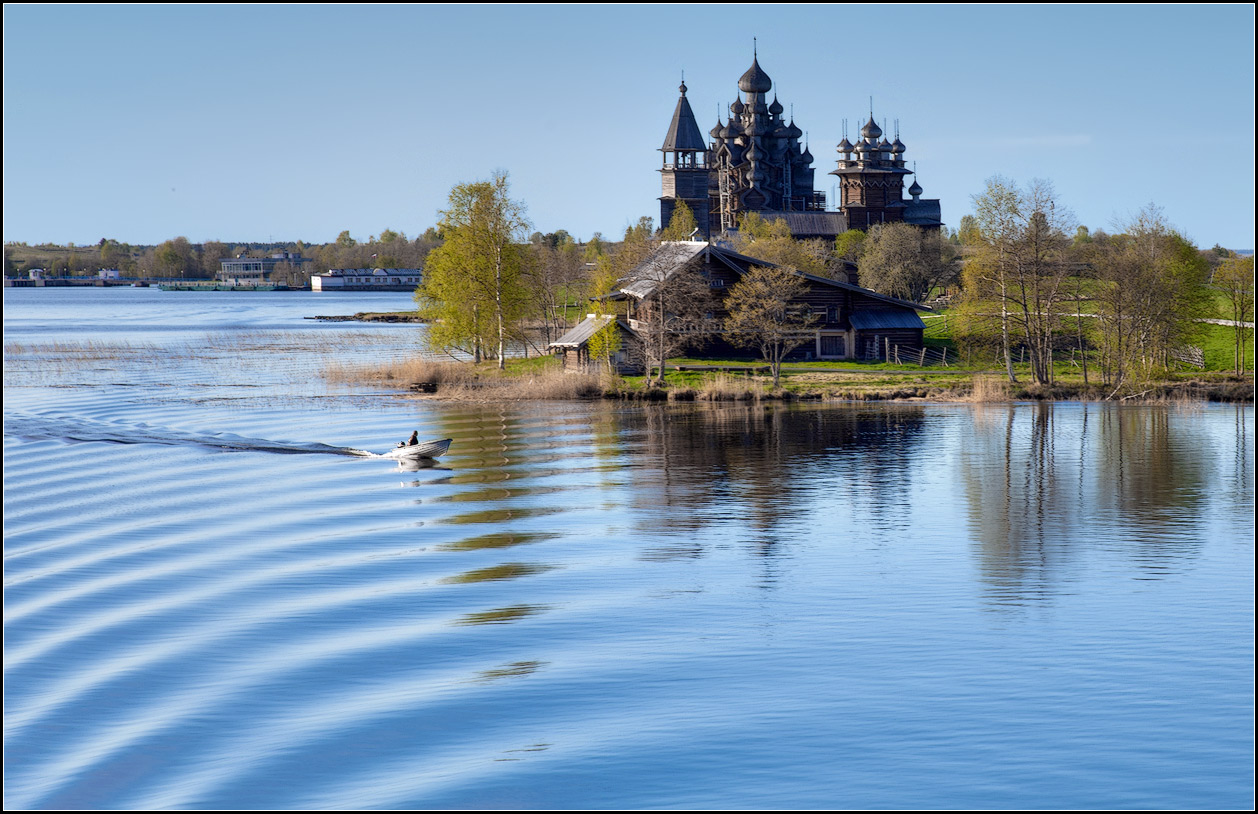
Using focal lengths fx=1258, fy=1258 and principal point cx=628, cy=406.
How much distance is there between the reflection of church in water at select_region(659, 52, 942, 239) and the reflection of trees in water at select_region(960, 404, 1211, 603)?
75020mm

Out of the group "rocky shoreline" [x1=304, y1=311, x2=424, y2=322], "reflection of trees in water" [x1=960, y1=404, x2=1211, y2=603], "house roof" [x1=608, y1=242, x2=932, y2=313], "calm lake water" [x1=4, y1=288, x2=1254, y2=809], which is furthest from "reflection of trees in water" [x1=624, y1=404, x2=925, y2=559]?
"rocky shoreline" [x1=304, y1=311, x2=424, y2=322]

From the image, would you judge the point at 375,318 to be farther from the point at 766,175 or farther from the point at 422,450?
the point at 422,450

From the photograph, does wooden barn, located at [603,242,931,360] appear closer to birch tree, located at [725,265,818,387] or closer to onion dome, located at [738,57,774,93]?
birch tree, located at [725,265,818,387]

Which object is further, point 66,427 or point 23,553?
point 66,427

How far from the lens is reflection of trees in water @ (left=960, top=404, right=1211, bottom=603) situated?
93.6 ft

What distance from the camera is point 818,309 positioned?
71.8 meters

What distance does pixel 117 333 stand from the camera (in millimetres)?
117938

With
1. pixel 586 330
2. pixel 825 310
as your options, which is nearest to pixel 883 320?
pixel 825 310

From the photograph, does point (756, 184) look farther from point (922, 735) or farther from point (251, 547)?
point (922, 735)

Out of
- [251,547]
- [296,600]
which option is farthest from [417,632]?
[251,547]

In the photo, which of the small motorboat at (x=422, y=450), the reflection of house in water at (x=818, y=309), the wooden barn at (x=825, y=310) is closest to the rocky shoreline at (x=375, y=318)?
the reflection of house in water at (x=818, y=309)

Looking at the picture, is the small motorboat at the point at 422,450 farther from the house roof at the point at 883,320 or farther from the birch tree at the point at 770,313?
the house roof at the point at 883,320

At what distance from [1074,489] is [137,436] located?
34664 mm

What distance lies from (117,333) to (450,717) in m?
110
